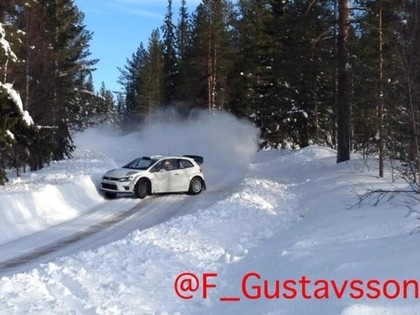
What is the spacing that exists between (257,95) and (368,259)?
33.0m

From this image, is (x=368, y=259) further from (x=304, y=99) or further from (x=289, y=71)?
(x=304, y=99)

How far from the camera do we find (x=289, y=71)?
29391mm

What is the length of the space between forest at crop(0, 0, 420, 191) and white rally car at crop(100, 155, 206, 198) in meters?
2.57

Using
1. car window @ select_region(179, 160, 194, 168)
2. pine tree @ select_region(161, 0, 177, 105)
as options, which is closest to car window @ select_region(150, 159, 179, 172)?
car window @ select_region(179, 160, 194, 168)

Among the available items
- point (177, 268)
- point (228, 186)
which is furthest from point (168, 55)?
point (177, 268)

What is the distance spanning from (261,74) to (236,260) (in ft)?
104

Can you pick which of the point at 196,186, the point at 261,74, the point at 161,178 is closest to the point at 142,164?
the point at 161,178

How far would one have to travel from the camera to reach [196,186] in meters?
21.0

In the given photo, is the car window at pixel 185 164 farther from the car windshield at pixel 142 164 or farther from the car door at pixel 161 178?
the car windshield at pixel 142 164

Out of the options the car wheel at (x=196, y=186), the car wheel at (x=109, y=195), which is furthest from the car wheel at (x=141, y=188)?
the car wheel at (x=196, y=186)

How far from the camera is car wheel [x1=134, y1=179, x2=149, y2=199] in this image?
1931cm

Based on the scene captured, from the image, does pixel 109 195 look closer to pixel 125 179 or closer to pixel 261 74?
pixel 125 179

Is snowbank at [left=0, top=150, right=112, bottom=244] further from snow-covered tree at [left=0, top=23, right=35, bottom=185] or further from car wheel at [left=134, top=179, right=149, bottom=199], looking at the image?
snow-covered tree at [left=0, top=23, right=35, bottom=185]

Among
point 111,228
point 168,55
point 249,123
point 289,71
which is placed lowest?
point 111,228
